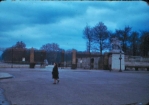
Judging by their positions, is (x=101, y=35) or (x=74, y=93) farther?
(x=101, y=35)

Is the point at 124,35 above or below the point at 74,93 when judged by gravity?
above

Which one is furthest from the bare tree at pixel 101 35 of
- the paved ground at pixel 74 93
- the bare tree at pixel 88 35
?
the paved ground at pixel 74 93

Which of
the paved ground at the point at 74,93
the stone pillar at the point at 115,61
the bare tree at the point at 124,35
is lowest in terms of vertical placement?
the paved ground at the point at 74,93

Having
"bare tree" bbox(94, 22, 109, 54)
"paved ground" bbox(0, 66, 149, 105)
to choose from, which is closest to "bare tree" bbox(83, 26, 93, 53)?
"bare tree" bbox(94, 22, 109, 54)

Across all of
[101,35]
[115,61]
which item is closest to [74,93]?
[115,61]

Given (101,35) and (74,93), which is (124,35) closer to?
(101,35)

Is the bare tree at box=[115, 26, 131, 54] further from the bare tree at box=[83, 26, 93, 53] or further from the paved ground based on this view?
the paved ground

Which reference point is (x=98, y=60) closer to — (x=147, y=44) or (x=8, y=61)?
(x=147, y=44)

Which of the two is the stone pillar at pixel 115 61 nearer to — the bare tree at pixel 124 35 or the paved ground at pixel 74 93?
Answer: the paved ground at pixel 74 93

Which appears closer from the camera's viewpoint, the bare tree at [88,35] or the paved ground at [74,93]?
the paved ground at [74,93]

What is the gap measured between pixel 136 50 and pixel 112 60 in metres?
27.1

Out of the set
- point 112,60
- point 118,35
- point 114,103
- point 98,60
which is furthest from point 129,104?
point 118,35

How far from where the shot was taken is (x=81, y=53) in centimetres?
4384

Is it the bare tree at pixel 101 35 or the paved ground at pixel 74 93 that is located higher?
the bare tree at pixel 101 35
